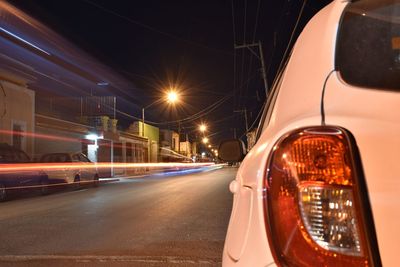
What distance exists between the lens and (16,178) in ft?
56.0

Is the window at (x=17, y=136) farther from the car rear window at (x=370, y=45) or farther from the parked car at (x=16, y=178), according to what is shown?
the car rear window at (x=370, y=45)

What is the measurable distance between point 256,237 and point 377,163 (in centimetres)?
49

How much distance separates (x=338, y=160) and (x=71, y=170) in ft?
68.7

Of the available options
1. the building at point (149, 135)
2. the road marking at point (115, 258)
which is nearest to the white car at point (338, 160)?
the road marking at point (115, 258)

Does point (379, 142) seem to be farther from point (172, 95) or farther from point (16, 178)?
point (172, 95)

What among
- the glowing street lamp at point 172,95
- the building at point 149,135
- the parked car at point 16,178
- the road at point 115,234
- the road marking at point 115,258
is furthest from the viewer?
the building at point 149,135

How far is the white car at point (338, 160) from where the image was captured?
1.58 m

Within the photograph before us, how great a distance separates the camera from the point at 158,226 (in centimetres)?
932

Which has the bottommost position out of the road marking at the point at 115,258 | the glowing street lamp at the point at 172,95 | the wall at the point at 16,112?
the road marking at the point at 115,258

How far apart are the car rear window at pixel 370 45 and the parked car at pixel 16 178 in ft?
51.8

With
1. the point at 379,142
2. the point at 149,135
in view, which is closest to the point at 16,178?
the point at 379,142

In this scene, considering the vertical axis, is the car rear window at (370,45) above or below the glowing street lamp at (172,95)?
below

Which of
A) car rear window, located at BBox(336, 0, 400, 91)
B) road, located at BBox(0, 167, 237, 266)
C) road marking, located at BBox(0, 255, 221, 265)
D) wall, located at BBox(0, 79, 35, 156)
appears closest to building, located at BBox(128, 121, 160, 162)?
wall, located at BBox(0, 79, 35, 156)

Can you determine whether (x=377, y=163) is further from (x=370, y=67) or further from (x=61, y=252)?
(x=61, y=252)
